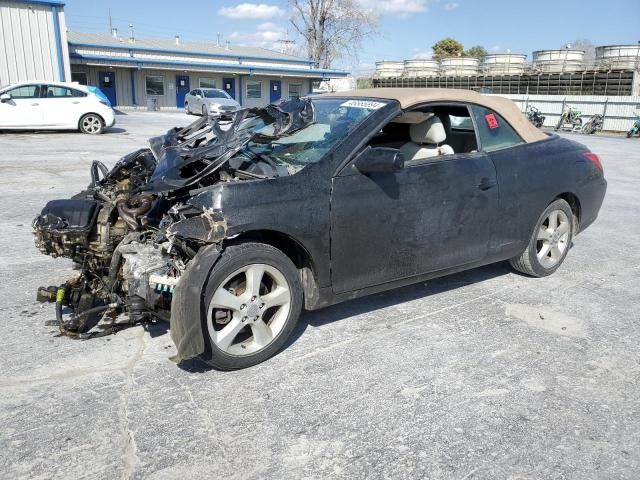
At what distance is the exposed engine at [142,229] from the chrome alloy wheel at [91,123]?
48.2 ft

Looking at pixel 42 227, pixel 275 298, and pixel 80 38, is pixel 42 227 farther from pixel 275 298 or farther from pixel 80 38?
pixel 80 38

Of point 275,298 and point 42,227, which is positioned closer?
point 275,298

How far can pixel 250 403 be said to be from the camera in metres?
2.94

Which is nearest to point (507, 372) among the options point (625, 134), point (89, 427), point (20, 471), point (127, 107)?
point (89, 427)

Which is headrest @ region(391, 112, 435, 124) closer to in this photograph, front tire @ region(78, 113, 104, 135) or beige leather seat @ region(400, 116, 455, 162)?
beige leather seat @ region(400, 116, 455, 162)

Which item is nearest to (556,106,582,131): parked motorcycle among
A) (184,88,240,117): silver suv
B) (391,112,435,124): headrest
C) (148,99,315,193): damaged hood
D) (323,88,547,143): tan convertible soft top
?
(184,88,240,117): silver suv

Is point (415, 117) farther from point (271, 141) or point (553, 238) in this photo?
point (553, 238)

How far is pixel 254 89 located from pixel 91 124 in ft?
86.5

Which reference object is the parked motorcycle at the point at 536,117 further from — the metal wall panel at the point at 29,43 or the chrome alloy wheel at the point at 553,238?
the chrome alloy wheel at the point at 553,238

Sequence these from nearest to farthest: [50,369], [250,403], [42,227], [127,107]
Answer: [250,403] → [50,369] → [42,227] → [127,107]

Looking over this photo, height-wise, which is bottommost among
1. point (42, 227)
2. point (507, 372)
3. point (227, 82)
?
point (507, 372)

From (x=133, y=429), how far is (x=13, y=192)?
6.78 m

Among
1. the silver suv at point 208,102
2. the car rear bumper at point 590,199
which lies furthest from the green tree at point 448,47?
the car rear bumper at point 590,199

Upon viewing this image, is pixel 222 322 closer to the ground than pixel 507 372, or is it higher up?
higher up
